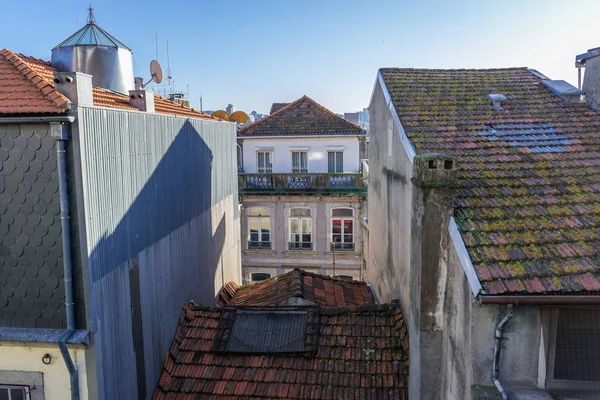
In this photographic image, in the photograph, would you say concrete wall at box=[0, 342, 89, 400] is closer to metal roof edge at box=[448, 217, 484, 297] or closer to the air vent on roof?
metal roof edge at box=[448, 217, 484, 297]

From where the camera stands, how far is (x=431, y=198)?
698 cm

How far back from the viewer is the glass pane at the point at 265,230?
25.0 metres

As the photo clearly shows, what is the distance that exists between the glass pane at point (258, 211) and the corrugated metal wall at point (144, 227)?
37.0 ft

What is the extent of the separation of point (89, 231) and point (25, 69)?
3.25 meters

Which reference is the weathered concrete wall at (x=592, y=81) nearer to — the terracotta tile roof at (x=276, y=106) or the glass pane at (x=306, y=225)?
the glass pane at (x=306, y=225)

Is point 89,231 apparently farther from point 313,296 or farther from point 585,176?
point 585,176

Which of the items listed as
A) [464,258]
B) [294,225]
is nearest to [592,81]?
[464,258]

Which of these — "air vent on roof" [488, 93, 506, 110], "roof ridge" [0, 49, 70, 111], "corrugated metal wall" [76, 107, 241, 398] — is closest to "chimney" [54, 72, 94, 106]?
"roof ridge" [0, 49, 70, 111]

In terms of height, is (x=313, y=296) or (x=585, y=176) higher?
(x=585, y=176)

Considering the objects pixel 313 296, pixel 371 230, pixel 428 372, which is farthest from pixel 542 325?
pixel 371 230

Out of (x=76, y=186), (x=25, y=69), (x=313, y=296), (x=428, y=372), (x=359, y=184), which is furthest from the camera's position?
(x=359, y=184)

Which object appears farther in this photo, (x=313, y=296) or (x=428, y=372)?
(x=313, y=296)

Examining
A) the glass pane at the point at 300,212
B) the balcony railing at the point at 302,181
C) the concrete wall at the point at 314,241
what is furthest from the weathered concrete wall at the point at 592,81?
the glass pane at the point at 300,212

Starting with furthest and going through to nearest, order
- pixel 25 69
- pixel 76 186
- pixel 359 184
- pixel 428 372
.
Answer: pixel 359 184, pixel 25 69, pixel 428 372, pixel 76 186
